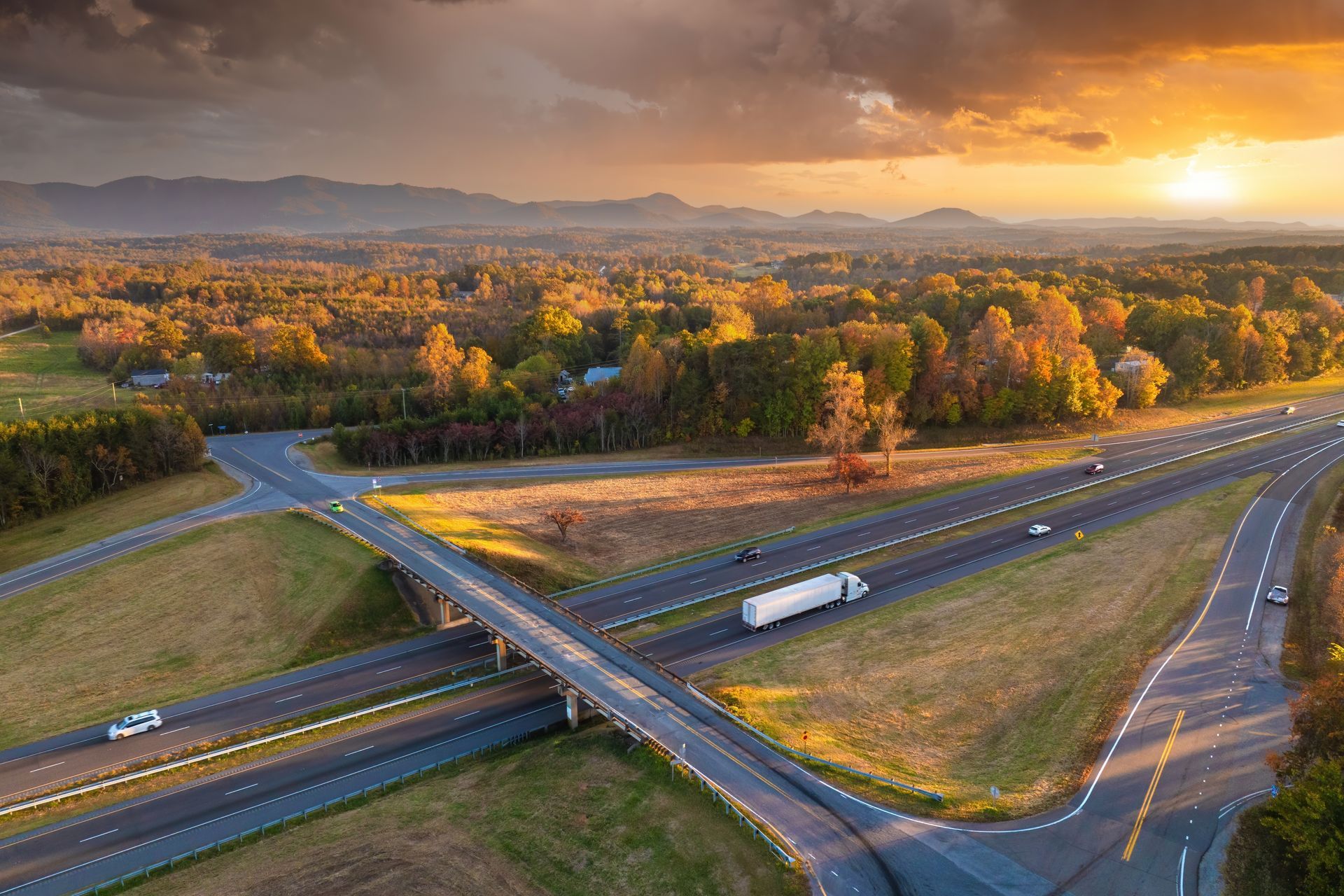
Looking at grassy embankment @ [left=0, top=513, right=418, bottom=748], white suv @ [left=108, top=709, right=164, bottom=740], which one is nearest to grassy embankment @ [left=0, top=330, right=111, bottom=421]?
grassy embankment @ [left=0, top=513, right=418, bottom=748]

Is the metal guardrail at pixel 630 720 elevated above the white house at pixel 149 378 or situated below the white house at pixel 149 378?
below

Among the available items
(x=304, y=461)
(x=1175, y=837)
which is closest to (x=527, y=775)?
(x=1175, y=837)

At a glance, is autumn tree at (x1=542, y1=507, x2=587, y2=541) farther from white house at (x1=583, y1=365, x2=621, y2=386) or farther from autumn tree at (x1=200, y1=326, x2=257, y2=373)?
autumn tree at (x1=200, y1=326, x2=257, y2=373)

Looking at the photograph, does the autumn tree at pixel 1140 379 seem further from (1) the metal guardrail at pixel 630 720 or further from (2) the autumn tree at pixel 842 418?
(1) the metal guardrail at pixel 630 720

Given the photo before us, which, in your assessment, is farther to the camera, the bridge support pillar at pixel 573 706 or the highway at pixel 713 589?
the bridge support pillar at pixel 573 706

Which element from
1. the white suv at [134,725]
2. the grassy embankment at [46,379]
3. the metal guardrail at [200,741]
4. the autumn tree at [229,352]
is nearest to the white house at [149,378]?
the grassy embankment at [46,379]

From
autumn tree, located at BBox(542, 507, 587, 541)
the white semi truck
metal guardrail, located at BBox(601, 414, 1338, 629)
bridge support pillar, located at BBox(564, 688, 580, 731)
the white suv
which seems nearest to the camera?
the white suv
